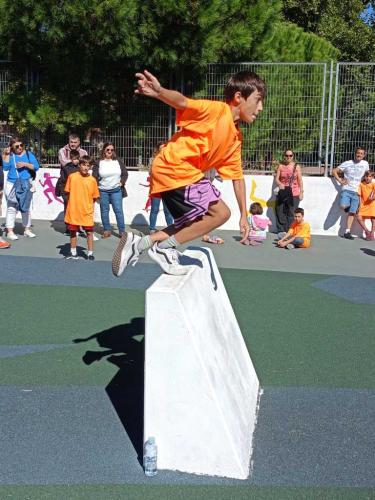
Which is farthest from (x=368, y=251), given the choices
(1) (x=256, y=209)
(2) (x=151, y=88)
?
(2) (x=151, y=88)

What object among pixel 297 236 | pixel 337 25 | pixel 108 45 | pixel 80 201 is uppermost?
pixel 337 25

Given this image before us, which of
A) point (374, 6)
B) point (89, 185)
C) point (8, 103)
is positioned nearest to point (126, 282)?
point (89, 185)

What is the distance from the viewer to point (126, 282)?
895 cm

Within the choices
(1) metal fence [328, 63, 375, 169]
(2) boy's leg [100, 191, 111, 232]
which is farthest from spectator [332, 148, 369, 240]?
(2) boy's leg [100, 191, 111, 232]

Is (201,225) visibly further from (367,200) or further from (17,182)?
(367,200)

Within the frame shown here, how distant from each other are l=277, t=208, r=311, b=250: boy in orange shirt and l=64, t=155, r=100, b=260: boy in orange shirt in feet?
11.9

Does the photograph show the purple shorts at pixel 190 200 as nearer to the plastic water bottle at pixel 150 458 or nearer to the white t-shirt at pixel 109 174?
the plastic water bottle at pixel 150 458

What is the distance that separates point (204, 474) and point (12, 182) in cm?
921

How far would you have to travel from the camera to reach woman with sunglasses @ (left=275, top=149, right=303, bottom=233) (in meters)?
13.0

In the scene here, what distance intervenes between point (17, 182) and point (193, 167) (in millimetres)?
7790

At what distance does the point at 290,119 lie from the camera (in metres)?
13.7

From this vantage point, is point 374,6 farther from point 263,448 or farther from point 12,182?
point 263,448

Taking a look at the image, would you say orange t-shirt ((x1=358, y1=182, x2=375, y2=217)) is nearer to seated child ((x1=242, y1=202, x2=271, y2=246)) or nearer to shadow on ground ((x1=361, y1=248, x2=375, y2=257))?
shadow on ground ((x1=361, y1=248, x2=375, y2=257))

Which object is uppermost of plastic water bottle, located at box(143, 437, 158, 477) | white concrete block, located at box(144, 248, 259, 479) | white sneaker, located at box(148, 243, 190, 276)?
white sneaker, located at box(148, 243, 190, 276)
